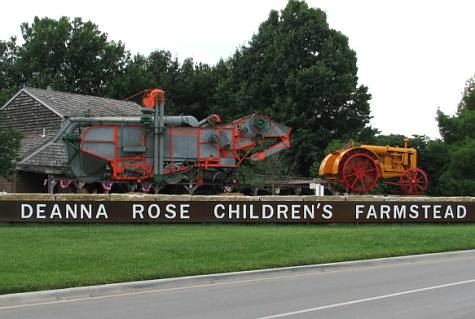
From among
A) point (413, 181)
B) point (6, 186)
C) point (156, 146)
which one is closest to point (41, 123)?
point (6, 186)

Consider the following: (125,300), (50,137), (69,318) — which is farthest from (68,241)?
(50,137)

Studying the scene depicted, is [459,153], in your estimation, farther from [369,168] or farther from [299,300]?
[299,300]

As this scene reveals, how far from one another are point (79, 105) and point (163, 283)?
27907 millimetres

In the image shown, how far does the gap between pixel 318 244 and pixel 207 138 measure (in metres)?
8.37

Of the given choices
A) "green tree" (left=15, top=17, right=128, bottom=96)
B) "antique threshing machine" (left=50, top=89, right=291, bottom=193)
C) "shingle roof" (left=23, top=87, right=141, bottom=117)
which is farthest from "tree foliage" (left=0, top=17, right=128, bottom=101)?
"antique threshing machine" (left=50, top=89, right=291, bottom=193)

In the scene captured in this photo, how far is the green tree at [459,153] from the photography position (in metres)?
37.4

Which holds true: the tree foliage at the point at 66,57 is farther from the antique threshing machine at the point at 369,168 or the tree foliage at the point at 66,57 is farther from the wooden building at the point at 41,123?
the antique threshing machine at the point at 369,168

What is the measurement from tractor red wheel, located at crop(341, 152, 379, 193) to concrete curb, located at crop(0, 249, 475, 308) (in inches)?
373

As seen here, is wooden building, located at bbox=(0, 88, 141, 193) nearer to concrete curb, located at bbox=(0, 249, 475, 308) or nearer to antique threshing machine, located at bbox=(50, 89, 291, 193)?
antique threshing machine, located at bbox=(50, 89, 291, 193)

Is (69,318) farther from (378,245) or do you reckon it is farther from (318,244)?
(378,245)

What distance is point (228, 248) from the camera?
14492mm

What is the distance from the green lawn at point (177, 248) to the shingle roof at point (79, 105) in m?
18.0

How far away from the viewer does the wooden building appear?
102 ft

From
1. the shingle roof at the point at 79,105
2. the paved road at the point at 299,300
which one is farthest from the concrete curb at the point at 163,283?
the shingle roof at the point at 79,105
